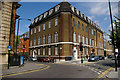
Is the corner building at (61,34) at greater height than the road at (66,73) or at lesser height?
greater

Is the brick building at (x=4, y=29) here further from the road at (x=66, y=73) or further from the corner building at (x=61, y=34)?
the corner building at (x=61, y=34)

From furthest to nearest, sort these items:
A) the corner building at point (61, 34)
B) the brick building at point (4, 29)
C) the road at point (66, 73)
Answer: the corner building at point (61, 34)
the brick building at point (4, 29)
the road at point (66, 73)

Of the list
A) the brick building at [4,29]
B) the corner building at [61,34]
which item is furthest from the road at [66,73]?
the corner building at [61,34]

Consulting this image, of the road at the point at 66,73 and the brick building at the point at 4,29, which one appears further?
the brick building at the point at 4,29

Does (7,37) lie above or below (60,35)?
below

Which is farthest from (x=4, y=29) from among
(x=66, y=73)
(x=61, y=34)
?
(x=61, y=34)

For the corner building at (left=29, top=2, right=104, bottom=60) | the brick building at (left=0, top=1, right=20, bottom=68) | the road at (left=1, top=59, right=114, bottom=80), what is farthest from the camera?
the corner building at (left=29, top=2, right=104, bottom=60)

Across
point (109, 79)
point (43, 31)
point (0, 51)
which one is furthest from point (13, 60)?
point (43, 31)

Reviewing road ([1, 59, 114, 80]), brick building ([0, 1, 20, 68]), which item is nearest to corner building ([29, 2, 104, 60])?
road ([1, 59, 114, 80])

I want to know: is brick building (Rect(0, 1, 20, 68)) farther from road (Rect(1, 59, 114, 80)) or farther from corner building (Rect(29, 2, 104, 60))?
corner building (Rect(29, 2, 104, 60))

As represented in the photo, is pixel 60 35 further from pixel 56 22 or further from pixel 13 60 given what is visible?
pixel 13 60

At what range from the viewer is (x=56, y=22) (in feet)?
112

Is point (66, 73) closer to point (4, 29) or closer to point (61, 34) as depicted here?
point (4, 29)

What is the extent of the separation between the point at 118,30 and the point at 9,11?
17.1m
